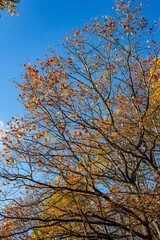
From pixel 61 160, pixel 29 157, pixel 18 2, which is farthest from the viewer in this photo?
pixel 61 160

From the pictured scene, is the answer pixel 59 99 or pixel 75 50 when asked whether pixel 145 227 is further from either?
pixel 75 50

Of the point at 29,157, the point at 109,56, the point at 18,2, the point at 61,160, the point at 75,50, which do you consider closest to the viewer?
the point at 18,2

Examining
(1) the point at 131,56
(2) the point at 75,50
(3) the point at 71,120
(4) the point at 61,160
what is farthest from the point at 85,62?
(4) the point at 61,160

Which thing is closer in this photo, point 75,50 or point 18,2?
point 18,2

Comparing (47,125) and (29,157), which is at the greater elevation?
(47,125)

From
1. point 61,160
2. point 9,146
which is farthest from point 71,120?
point 9,146

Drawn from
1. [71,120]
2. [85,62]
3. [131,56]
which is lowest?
[71,120]

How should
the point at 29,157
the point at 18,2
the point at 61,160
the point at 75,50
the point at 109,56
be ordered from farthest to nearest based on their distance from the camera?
1. the point at 75,50
2. the point at 109,56
3. the point at 61,160
4. the point at 29,157
5. the point at 18,2

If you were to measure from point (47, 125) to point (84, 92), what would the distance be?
2.34m

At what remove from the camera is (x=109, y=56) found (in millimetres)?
7605

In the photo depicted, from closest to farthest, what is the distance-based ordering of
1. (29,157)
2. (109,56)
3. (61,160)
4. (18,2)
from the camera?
(18,2) → (29,157) → (61,160) → (109,56)

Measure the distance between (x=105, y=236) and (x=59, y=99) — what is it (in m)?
5.47

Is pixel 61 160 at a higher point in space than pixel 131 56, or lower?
lower

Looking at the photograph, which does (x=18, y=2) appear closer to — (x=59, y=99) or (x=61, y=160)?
(x=59, y=99)
